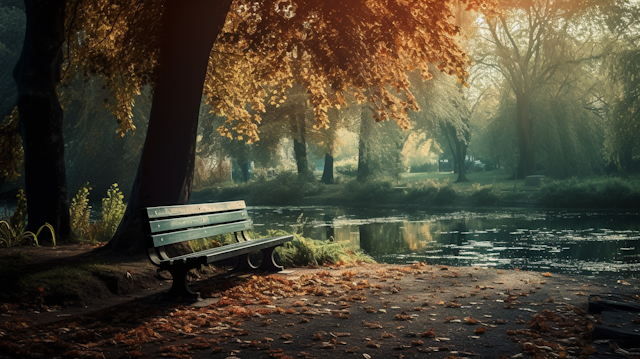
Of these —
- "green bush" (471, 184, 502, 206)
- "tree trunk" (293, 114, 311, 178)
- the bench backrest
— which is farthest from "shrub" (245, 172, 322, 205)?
the bench backrest

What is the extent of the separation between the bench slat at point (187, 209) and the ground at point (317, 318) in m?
0.93

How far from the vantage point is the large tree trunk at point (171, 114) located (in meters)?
8.63

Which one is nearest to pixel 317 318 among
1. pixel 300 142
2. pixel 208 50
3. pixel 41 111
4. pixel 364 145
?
pixel 208 50

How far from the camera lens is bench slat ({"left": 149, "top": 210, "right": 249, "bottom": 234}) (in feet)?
20.9

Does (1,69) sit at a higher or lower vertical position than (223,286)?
higher

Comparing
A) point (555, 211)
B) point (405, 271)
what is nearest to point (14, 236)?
point (405, 271)

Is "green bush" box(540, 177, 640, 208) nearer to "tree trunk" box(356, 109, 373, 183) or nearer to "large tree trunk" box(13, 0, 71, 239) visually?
"tree trunk" box(356, 109, 373, 183)

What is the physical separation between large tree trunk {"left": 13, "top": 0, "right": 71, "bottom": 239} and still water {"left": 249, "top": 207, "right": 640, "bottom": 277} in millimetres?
4708

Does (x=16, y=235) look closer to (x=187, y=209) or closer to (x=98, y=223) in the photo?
(x=98, y=223)

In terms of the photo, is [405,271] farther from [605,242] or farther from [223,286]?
[605,242]

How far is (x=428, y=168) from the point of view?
8019 centimetres

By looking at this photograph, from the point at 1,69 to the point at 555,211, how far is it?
2517 cm

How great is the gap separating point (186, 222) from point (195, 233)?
22 cm

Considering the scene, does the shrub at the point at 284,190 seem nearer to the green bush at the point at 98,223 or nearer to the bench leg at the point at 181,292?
the green bush at the point at 98,223
